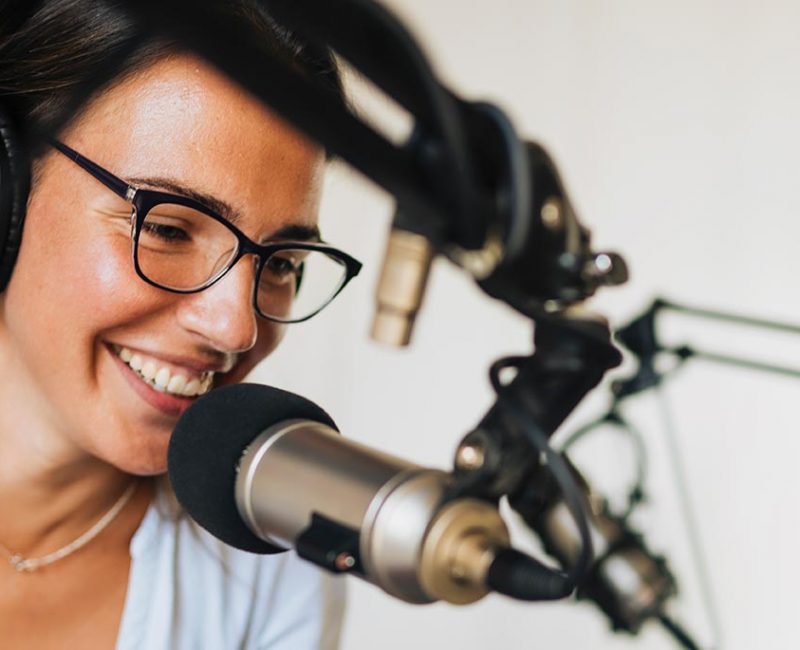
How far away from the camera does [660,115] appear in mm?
1890

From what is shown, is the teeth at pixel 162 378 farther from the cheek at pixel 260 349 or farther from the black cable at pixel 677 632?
the black cable at pixel 677 632

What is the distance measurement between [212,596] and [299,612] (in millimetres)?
117

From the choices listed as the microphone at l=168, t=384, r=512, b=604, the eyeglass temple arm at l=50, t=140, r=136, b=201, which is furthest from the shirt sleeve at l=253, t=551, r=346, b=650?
the microphone at l=168, t=384, r=512, b=604

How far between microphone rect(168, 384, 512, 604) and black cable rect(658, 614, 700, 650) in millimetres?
92

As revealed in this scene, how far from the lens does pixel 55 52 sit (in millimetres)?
933

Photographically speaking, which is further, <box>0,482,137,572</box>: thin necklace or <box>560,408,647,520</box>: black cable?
<box>0,482,137,572</box>: thin necklace

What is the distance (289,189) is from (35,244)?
214 millimetres

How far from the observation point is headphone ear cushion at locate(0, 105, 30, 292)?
32.9 inches

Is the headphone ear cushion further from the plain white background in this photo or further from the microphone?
the plain white background

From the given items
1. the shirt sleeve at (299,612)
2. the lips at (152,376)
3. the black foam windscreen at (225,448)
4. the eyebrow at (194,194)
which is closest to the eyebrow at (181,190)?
the eyebrow at (194,194)

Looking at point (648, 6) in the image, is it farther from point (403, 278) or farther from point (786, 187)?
point (403, 278)

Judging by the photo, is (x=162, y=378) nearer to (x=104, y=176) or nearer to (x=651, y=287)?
(x=104, y=176)

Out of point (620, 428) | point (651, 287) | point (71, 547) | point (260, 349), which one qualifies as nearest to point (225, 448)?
point (620, 428)

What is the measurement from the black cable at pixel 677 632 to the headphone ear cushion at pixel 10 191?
0.60 metres
